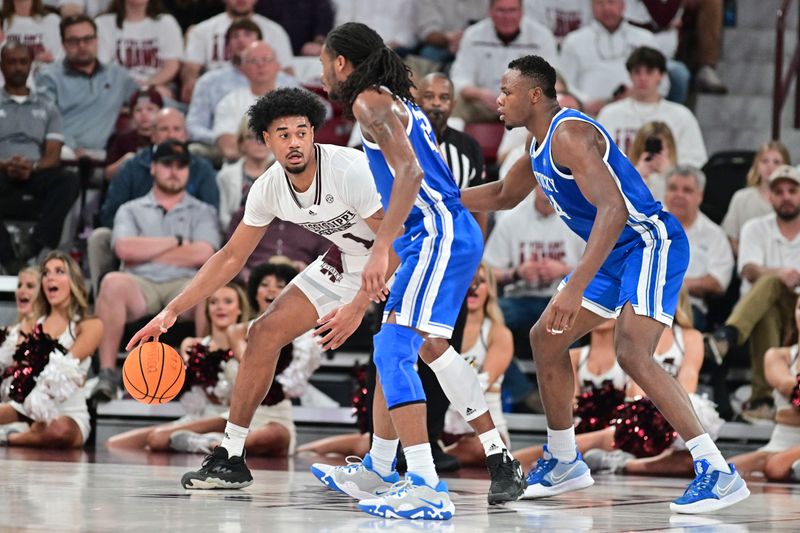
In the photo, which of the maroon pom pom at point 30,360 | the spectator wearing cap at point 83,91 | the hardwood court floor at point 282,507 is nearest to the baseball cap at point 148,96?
the spectator wearing cap at point 83,91

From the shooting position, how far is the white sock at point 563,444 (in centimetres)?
519

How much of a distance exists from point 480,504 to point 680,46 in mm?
7531

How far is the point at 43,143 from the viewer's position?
9953 mm

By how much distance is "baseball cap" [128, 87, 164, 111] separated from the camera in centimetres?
1009

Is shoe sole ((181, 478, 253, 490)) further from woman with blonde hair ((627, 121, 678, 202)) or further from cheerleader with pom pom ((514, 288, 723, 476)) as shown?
woman with blonde hair ((627, 121, 678, 202))

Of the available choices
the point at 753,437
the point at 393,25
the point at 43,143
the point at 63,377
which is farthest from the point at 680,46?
the point at 63,377

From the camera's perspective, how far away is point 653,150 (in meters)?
8.98

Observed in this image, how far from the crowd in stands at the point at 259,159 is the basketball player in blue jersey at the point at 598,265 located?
54.7 inches

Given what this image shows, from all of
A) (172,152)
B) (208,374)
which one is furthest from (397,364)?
(172,152)

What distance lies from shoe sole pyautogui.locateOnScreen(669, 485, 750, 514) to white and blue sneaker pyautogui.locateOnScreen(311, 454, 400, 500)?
3.48ft

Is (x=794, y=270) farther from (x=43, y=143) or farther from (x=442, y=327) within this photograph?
(x=43, y=143)

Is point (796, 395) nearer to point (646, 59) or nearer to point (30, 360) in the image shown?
point (646, 59)

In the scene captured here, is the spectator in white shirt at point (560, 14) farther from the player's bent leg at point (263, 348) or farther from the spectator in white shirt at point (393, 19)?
the player's bent leg at point (263, 348)

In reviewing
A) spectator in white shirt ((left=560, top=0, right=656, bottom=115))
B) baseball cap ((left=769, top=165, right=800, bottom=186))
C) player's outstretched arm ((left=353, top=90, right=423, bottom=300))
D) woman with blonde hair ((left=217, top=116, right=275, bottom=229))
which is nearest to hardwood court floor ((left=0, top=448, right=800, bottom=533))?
player's outstretched arm ((left=353, top=90, right=423, bottom=300))
